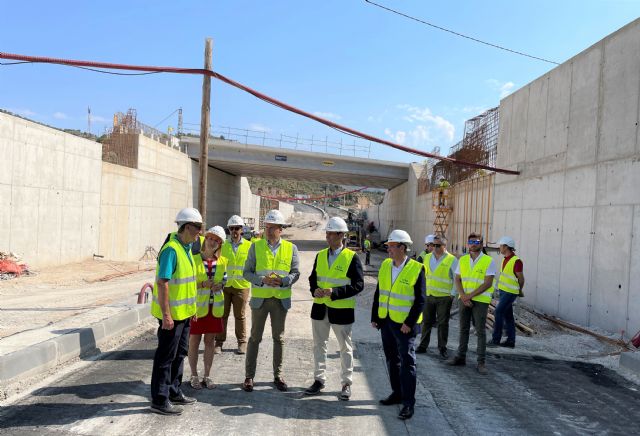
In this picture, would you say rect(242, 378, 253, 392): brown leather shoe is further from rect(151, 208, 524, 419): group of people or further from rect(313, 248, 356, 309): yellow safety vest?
rect(313, 248, 356, 309): yellow safety vest

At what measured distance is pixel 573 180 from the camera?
1023 centimetres

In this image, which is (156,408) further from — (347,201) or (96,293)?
(347,201)

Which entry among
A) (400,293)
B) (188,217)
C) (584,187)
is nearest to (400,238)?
(400,293)

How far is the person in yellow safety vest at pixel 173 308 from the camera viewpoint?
4.22m

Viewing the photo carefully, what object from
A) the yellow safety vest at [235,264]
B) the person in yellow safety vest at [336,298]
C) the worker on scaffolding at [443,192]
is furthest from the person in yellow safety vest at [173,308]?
the worker on scaffolding at [443,192]

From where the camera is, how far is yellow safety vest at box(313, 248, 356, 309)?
5012 mm

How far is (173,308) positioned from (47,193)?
13.8m

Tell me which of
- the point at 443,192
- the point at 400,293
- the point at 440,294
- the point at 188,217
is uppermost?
the point at 443,192

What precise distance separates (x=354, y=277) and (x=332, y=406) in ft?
4.42

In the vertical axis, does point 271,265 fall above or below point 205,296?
above

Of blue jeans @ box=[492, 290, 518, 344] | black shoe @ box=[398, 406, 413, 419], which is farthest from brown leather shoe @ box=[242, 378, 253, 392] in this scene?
blue jeans @ box=[492, 290, 518, 344]

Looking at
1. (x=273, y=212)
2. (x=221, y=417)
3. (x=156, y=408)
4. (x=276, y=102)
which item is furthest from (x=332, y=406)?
(x=276, y=102)

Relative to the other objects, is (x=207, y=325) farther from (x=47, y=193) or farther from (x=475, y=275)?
(x=47, y=193)

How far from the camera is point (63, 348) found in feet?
19.1
